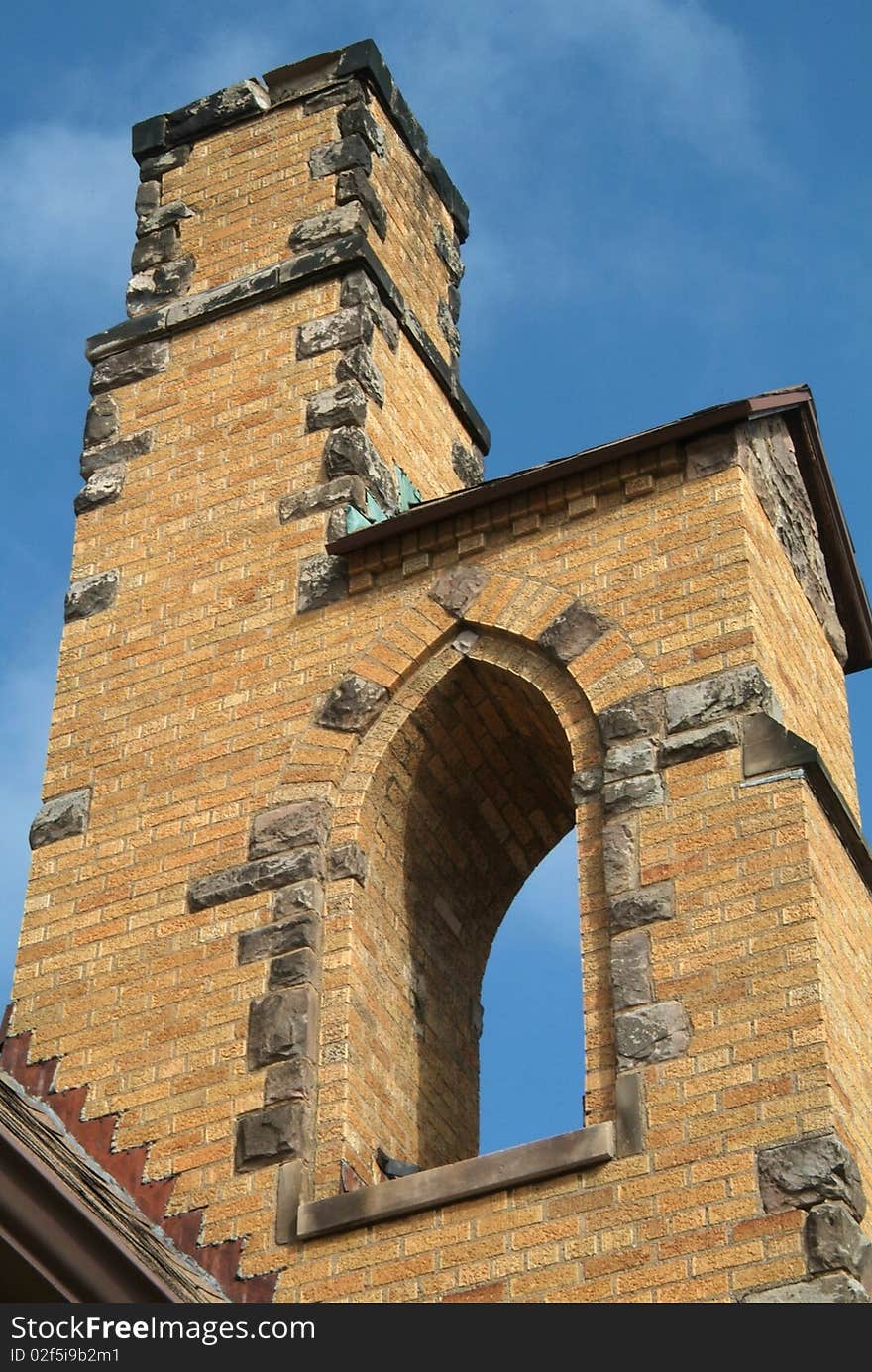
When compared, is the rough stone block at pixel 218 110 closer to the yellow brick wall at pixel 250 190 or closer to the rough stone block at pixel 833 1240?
the yellow brick wall at pixel 250 190

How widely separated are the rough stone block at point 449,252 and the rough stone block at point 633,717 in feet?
15.3

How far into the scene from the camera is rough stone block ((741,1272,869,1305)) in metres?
8.21

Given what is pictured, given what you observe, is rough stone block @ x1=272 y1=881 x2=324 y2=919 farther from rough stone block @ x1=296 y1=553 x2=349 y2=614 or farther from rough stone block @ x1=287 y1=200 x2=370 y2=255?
rough stone block @ x1=287 y1=200 x2=370 y2=255

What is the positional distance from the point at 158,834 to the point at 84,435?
2740 mm

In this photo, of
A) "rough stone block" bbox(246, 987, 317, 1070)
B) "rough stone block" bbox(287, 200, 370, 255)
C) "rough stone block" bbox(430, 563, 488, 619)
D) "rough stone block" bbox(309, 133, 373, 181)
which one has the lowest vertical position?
"rough stone block" bbox(246, 987, 317, 1070)

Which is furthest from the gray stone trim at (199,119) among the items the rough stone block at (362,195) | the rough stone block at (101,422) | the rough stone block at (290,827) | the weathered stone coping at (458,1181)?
the weathered stone coping at (458,1181)

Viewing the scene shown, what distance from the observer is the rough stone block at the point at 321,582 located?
11211mm

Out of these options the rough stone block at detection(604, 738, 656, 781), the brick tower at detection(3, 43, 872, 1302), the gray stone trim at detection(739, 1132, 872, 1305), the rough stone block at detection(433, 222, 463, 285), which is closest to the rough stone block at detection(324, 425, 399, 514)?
the brick tower at detection(3, 43, 872, 1302)

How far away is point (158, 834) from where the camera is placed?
10.8m

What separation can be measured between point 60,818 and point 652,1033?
3.22 m

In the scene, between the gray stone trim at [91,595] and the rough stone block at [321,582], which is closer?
the rough stone block at [321,582]

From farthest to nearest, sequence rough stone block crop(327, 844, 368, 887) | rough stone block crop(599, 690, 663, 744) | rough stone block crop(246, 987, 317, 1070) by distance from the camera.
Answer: rough stone block crop(327, 844, 368, 887) → rough stone block crop(599, 690, 663, 744) → rough stone block crop(246, 987, 317, 1070)

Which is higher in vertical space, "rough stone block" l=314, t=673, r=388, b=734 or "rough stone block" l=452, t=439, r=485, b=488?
"rough stone block" l=452, t=439, r=485, b=488

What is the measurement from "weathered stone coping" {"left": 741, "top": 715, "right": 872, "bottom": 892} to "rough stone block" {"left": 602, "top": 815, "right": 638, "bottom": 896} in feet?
1.64
